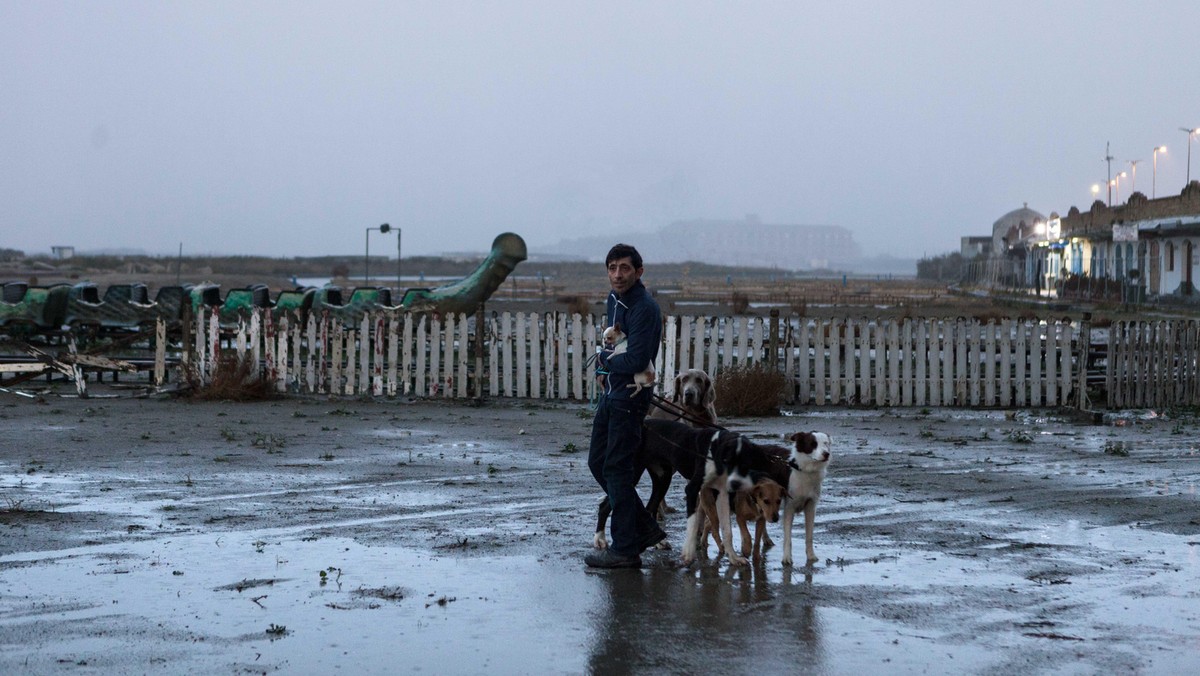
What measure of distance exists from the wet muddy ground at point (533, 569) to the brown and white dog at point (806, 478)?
23 cm

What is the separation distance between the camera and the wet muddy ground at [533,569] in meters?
6.09

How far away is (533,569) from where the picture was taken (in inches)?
311

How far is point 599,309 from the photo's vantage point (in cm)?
5634

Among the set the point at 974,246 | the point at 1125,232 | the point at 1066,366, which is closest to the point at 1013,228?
the point at 974,246

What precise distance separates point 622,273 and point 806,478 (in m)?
1.69

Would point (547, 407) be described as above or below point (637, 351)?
below

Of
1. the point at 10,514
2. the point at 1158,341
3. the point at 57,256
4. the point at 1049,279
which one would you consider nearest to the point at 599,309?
the point at 1049,279

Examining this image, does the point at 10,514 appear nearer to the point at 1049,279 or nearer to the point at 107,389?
the point at 107,389

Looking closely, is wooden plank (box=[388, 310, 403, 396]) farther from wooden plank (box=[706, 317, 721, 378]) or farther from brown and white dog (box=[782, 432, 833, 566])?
brown and white dog (box=[782, 432, 833, 566])

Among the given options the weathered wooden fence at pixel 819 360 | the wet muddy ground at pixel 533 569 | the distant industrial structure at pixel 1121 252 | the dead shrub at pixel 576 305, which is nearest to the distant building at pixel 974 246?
the distant industrial structure at pixel 1121 252

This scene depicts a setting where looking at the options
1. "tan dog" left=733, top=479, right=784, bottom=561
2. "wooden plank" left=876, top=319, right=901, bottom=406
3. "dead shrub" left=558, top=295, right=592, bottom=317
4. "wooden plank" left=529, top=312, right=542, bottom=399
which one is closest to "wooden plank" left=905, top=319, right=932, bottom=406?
"wooden plank" left=876, top=319, right=901, bottom=406

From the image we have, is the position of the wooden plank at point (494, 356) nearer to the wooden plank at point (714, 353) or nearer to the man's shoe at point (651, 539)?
the wooden plank at point (714, 353)

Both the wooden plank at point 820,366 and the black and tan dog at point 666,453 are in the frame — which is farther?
the wooden plank at point 820,366

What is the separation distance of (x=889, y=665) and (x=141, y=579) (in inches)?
164
